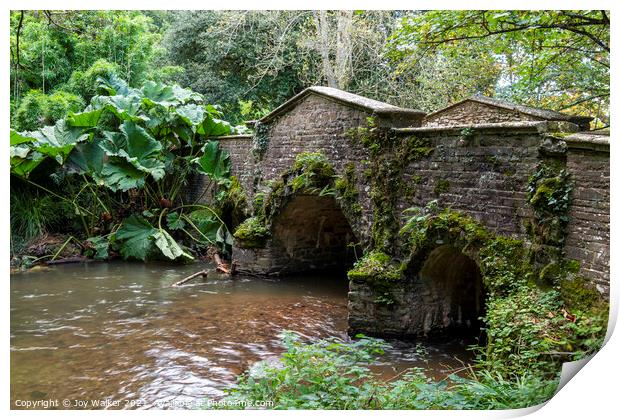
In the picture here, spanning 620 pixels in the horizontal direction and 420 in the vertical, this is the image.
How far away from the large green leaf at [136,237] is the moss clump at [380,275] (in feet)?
20.7

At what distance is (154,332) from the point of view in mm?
8273

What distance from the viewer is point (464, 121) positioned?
10594mm

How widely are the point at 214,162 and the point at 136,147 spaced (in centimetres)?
179

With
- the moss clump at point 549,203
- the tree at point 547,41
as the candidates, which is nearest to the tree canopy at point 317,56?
the tree at point 547,41

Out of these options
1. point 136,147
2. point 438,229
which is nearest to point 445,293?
point 438,229

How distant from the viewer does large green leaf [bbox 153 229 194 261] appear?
12.3 metres

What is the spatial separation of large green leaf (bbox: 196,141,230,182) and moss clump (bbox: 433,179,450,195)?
677cm

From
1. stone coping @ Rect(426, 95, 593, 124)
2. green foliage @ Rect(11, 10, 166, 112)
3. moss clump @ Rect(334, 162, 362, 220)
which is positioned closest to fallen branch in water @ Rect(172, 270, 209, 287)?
moss clump @ Rect(334, 162, 362, 220)

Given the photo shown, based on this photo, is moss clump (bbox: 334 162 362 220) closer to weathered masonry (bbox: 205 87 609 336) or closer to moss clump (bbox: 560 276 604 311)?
weathered masonry (bbox: 205 87 609 336)

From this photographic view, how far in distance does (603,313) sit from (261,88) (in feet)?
43.0

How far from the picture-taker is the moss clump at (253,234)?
1161cm

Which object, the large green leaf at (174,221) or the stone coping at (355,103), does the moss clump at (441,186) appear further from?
the large green leaf at (174,221)
